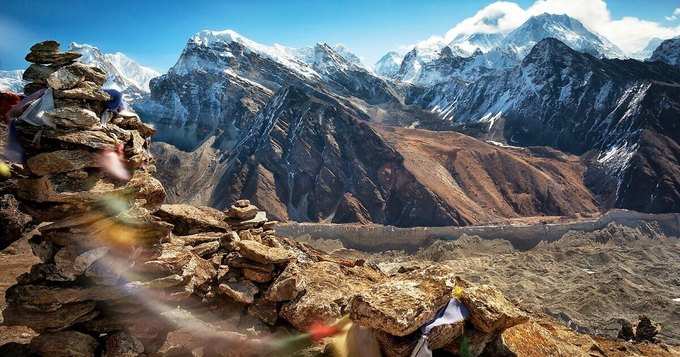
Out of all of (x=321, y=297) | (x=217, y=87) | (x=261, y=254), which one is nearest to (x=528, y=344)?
(x=321, y=297)

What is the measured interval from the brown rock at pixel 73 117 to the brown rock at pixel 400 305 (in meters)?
5.88

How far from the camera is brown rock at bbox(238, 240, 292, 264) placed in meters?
10.2

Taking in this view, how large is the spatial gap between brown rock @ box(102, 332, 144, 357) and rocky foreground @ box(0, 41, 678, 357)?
0.08 ft

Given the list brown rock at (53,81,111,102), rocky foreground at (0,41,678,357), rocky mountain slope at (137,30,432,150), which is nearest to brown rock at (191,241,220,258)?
rocky foreground at (0,41,678,357)

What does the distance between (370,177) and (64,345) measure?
8606 cm

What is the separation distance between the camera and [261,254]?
10180 millimetres

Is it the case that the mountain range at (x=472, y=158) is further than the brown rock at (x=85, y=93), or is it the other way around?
the mountain range at (x=472, y=158)

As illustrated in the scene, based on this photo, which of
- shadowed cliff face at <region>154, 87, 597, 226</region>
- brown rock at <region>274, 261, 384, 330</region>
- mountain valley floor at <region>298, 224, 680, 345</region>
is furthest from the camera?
shadowed cliff face at <region>154, 87, 597, 226</region>

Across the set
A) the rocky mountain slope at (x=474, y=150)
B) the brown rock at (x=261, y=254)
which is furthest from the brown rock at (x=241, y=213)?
the rocky mountain slope at (x=474, y=150)

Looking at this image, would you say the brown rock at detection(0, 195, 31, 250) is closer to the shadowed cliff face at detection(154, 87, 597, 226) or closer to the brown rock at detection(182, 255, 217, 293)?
the brown rock at detection(182, 255, 217, 293)

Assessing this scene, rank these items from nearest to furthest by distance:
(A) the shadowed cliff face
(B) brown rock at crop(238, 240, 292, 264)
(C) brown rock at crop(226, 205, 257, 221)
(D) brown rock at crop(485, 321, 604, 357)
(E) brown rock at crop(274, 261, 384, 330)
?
(D) brown rock at crop(485, 321, 604, 357) → (E) brown rock at crop(274, 261, 384, 330) → (B) brown rock at crop(238, 240, 292, 264) → (C) brown rock at crop(226, 205, 257, 221) → (A) the shadowed cliff face

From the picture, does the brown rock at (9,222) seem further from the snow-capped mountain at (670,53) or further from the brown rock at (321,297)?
the snow-capped mountain at (670,53)

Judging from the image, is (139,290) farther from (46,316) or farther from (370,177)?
(370,177)

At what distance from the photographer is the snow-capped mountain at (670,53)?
159875 millimetres
